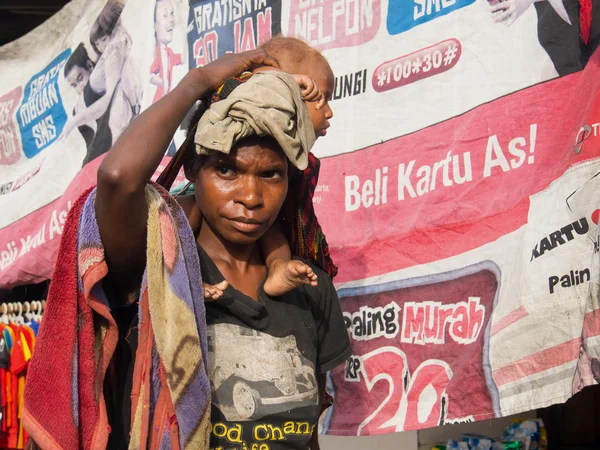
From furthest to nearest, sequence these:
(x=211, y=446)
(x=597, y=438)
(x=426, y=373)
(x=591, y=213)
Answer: (x=597, y=438), (x=426, y=373), (x=591, y=213), (x=211, y=446)

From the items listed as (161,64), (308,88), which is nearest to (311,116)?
(308,88)

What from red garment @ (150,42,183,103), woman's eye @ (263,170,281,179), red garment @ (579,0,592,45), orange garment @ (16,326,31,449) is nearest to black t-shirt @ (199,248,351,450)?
woman's eye @ (263,170,281,179)

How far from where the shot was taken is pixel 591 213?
84.1 inches

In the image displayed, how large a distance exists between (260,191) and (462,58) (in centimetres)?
110

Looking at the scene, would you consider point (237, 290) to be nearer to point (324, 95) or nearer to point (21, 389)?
point (324, 95)

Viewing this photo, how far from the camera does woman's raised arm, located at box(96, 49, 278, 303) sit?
1464mm

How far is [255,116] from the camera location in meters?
1.59

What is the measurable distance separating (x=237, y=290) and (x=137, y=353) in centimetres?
26

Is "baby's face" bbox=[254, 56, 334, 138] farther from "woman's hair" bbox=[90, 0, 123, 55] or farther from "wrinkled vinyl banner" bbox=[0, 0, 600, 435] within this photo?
"woman's hair" bbox=[90, 0, 123, 55]

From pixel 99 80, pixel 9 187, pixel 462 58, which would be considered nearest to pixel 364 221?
pixel 462 58

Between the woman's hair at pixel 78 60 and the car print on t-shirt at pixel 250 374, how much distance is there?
2.45 meters

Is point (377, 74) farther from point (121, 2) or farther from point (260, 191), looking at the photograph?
point (121, 2)

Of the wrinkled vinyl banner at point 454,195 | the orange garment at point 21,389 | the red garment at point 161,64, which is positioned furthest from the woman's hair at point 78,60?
the orange garment at point 21,389

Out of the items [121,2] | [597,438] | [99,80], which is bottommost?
[597,438]
